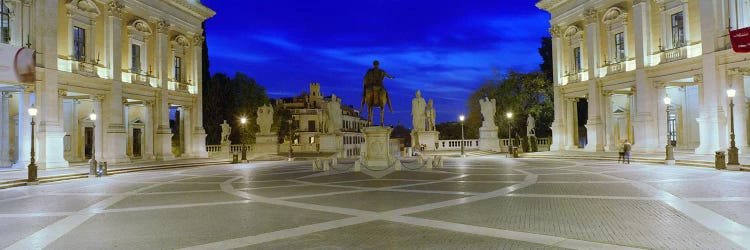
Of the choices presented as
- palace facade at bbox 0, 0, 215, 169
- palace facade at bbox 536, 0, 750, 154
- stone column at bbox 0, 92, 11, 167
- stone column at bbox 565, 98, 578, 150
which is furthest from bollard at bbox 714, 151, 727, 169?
stone column at bbox 0, 92, 11, 167

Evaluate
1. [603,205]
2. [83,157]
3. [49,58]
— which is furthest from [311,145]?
[603,205]

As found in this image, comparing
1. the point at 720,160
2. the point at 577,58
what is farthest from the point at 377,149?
the point at 577,58

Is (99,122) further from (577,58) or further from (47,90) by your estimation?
(577,58)

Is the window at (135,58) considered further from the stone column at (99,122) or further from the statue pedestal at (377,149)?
the statue pedestal at (377,149)

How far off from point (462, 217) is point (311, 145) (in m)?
31.9

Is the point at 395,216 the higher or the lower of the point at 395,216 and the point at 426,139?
the lower

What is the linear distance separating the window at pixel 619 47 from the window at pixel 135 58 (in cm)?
3447

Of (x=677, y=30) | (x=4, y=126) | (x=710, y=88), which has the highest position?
(x=677, y=30)

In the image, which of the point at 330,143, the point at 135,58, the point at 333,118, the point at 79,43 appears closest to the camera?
the point at 79,43

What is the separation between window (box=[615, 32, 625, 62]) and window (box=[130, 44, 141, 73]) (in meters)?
34.5

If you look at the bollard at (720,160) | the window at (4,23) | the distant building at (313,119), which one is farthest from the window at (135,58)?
the bollard at (720,160)

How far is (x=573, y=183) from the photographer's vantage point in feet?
47.8

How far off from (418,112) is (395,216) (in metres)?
29.4

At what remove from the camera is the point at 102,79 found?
91.4ft
